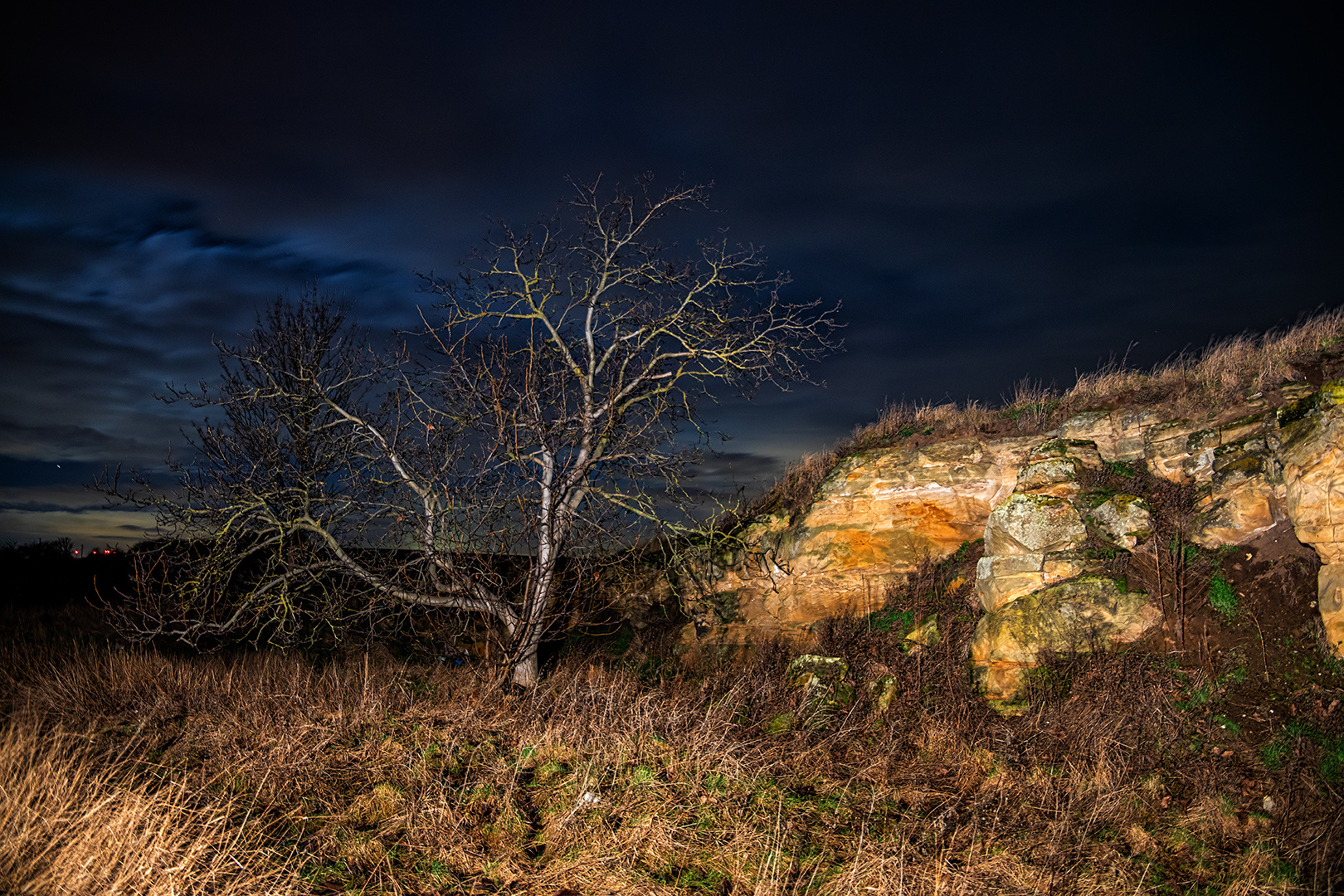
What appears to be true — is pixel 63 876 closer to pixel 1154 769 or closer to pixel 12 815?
pixel 12 815

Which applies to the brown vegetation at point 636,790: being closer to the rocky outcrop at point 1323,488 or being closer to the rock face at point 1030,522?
the rock face at point 1030,522

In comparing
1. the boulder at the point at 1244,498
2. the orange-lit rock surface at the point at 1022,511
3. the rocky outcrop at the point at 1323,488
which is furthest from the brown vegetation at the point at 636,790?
the boulder at the point at 1244,498

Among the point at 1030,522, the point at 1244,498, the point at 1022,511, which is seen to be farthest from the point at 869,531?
the point at 1244,498

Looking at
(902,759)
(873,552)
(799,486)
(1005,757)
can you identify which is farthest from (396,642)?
(1005,757)

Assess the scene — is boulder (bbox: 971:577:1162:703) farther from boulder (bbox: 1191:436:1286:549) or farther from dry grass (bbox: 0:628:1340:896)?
boulder (bbox: 1191:436:1286:549)

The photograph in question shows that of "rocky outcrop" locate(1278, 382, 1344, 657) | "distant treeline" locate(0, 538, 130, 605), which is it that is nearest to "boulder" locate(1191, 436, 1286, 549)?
"rocky outcrop" locate(1278, 382, 1344, 657)

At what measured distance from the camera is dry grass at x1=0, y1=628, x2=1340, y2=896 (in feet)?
15.5

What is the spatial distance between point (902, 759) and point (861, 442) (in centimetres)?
703

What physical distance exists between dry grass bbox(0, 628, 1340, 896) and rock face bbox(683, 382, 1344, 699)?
3.45 ft

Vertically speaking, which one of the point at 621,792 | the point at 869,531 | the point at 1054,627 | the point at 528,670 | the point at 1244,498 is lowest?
the point at 621,792

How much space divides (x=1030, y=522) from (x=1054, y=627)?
163 cm

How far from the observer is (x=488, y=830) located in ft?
17.6

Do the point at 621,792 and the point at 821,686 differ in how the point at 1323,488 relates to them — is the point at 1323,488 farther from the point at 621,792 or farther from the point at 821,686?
the point at 621,792

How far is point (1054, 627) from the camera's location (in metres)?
9.23
